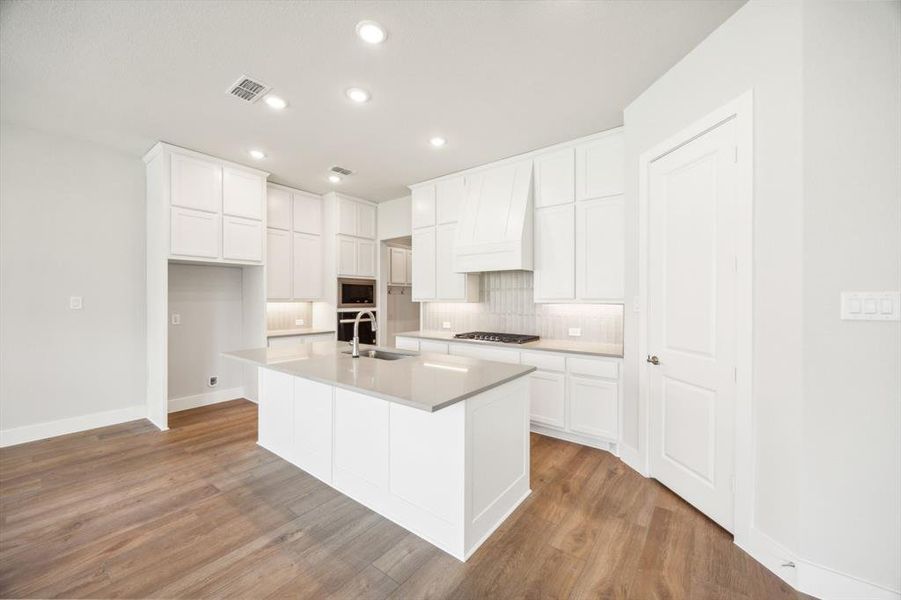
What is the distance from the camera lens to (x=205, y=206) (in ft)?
12.3

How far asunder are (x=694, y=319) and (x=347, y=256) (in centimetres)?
427

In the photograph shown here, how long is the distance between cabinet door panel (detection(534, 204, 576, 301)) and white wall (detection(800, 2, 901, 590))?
1923 millimetres

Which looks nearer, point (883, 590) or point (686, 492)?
point (883, 590)

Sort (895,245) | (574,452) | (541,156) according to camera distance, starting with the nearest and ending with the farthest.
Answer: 1. (895,245)
2. (574,452)
3. (541,156)

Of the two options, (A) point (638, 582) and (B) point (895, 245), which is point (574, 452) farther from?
(B) point (895, 245)

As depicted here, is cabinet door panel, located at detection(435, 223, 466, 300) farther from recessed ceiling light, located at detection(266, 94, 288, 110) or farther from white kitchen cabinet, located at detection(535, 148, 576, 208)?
recessed ceiling light, located at detection(266, 94, 288, 110)

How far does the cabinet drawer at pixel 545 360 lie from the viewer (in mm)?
3211

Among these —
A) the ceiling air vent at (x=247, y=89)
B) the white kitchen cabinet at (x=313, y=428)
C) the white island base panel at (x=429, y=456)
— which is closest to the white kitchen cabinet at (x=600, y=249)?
the white island base panel at (x=429, y=456)

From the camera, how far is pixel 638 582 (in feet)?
5.32

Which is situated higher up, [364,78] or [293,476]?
[364,78]

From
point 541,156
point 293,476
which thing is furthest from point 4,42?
point 541,156

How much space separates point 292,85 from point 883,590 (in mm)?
4119

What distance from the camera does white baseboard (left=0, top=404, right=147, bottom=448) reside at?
3151mm

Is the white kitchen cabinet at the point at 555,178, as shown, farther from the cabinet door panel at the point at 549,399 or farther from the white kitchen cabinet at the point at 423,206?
the cabinet door panel at the point at 549,399
